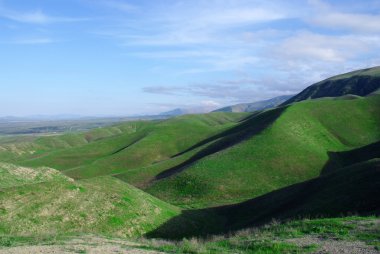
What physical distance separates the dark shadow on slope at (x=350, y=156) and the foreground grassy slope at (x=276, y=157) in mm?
1394

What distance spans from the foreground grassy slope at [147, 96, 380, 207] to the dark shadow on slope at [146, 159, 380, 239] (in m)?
11.4

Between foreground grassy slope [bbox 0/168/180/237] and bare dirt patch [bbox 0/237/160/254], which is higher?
bare dirt patch [bbox 0/237/160/254]

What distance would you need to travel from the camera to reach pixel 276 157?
85.2 m

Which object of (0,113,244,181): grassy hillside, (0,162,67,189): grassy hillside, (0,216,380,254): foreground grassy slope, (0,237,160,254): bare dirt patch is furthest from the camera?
(0,113,244,181): grassy hillside

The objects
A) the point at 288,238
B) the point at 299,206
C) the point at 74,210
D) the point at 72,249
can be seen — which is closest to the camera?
the point at 72,249

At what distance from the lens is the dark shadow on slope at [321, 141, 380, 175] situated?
81.1 meters

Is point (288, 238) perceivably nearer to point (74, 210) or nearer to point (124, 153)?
point (74, 210)

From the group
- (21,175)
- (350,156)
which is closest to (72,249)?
(21,175)

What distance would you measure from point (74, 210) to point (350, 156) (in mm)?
67005

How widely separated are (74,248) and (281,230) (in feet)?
46.7

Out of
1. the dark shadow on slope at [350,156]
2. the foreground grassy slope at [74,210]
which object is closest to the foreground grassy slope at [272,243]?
the foreground grassy slope at [74,210]

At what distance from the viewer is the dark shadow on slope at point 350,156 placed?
8112 centimetres

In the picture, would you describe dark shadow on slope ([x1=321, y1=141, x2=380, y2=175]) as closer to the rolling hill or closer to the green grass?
the rolling hill

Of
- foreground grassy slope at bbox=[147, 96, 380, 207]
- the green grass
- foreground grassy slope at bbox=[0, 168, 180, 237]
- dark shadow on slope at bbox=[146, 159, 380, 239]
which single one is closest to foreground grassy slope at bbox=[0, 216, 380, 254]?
the green grass
